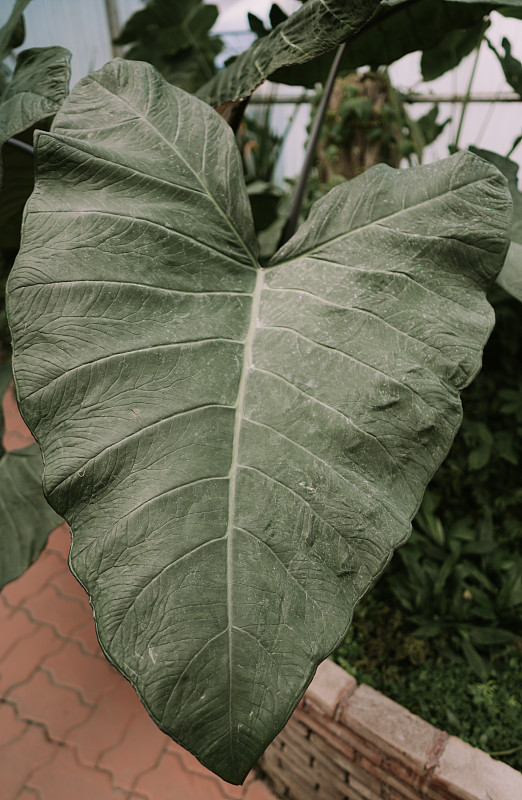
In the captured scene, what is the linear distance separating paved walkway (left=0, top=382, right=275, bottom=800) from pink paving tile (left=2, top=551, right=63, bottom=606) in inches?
0.6

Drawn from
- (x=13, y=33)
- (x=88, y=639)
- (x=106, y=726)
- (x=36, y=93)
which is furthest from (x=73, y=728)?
(x=13, y=33)

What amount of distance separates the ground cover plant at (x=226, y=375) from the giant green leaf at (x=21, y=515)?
0.53 meters

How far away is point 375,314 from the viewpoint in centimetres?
73

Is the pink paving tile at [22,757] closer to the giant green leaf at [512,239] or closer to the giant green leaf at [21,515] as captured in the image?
the giant green leaf at [21,515]

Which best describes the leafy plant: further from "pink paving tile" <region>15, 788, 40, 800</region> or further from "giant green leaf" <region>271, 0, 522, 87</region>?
"pink paving tile" <region>15, 788, 40, 800</region>

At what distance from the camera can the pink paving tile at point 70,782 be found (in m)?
1.50

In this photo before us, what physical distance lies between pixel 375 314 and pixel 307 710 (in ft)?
3.42

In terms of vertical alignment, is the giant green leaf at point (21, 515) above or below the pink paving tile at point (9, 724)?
above

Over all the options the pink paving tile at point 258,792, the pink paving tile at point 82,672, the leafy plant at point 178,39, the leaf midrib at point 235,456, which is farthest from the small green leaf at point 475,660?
the leafy plant at point 178,39

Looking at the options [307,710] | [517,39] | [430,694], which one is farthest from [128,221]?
[517,39]

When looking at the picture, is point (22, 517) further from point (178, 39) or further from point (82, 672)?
point (178, 39)

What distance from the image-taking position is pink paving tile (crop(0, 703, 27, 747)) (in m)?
1.64

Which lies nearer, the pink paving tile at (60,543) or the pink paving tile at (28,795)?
the pink paving tile at (28,795)

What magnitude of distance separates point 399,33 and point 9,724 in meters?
2.22
